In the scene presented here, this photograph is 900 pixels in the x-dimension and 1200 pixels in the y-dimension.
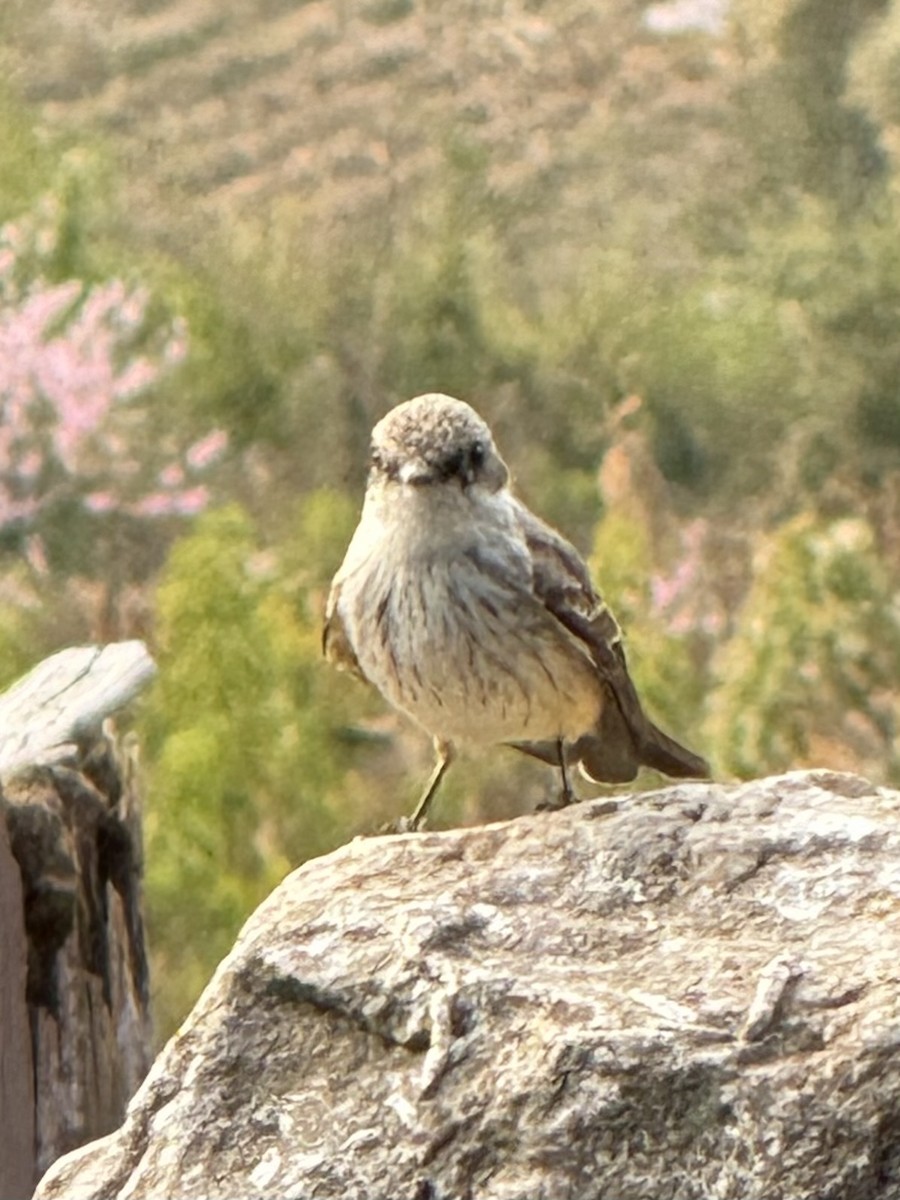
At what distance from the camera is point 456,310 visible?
564cm

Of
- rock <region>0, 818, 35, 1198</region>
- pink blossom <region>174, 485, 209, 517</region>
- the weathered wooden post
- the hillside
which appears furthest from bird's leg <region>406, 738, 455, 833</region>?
the hillside

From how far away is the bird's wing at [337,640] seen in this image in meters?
3.40

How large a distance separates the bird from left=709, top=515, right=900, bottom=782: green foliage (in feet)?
5.99

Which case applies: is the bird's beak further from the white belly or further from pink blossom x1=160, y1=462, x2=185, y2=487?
pink blossom x1=160, y1=462, x2=185, y2=487

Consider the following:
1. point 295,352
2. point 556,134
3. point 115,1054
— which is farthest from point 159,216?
point 115,1054

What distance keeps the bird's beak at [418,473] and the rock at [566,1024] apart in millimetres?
594

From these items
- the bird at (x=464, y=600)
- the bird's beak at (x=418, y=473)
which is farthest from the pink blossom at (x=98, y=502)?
the bird's beak at (x=418, y=473)

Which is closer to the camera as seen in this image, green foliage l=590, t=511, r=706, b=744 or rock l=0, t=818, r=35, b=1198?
rock l=0, t=818, r=35, b=1198

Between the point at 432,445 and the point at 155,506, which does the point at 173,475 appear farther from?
the point at 432,445

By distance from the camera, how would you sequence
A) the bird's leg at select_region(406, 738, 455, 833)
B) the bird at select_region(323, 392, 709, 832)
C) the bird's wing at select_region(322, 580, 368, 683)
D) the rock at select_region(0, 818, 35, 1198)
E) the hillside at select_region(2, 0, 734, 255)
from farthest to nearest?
the hillside at select_region(2, 0, 734, 255)
the bird's leg at select_region(406, 738, 455, 833)
the bird's wing at select_region(322, 580, 368, 683)
the bird at select_region(323, 392, 709, 832)
the rock at select_region(0, 818, 35, 1198)

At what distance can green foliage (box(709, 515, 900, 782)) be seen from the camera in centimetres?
512

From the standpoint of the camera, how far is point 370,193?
5801 millimetres

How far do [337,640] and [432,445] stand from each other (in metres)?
0.49

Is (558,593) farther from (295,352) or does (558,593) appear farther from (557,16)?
(557,16)
